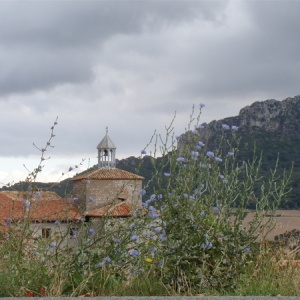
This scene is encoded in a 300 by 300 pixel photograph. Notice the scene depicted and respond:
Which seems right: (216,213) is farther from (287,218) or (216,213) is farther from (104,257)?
(287,218)

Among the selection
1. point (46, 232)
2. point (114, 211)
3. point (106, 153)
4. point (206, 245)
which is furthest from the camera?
point (106, 153)

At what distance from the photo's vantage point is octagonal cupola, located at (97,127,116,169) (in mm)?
63812

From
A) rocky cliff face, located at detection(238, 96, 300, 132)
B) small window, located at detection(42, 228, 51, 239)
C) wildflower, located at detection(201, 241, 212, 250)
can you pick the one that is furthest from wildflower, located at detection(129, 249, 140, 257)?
rocky cliff face, located at detection(238, 96, 300, 132)

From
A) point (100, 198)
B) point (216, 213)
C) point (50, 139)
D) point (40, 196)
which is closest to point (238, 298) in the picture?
point (216, 213)

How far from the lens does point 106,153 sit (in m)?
65.6

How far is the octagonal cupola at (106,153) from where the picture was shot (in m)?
63.8

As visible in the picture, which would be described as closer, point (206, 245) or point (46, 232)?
point (206, 245)

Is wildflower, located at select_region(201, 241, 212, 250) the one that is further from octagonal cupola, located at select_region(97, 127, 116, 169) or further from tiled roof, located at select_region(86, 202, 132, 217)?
octagonal cupola, located at select_region(97, 127, 116, 169)

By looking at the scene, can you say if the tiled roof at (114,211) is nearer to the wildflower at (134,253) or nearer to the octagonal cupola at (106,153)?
the wildflower at (134,253)

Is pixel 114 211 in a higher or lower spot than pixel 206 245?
higher

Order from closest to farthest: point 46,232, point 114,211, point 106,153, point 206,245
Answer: point 206,245 < point 114,211 < point 46,232 < point 106,153

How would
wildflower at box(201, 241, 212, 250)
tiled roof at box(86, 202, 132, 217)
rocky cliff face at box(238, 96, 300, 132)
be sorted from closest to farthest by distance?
wildflower at box(201, 241, 212, 250)
tiled roof at box(86, 202, 132, 217)
rocky cliff face at box(238, 96, 300, 132)

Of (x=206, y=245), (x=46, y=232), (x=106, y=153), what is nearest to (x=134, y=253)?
(x=206, y=245)

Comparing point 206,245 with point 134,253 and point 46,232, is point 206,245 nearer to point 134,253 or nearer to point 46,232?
point 134,253
